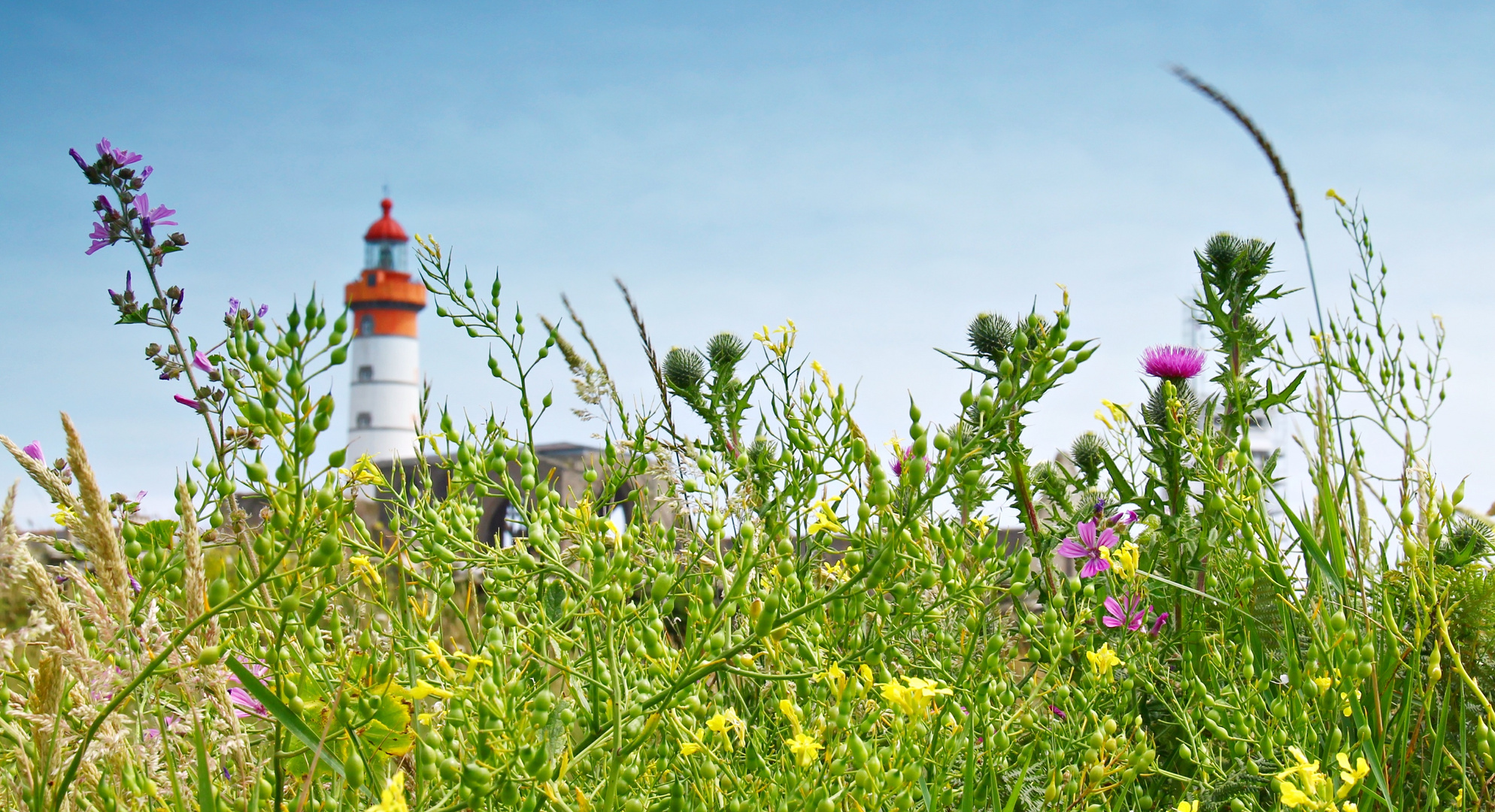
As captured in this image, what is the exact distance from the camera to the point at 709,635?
107cm

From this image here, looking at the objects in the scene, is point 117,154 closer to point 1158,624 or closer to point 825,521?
point 825,521

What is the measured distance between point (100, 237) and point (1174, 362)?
2.26 meters

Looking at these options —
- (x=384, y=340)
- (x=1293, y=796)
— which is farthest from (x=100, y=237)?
(x=384, y=340)

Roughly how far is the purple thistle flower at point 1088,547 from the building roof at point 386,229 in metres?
46.4

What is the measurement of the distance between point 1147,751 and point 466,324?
3.64 feet

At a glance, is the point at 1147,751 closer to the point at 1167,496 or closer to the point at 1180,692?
the point at 1180,692

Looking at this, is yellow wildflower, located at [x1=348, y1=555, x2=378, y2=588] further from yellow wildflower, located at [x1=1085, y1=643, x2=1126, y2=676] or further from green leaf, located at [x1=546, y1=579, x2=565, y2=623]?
yellow wildflower, located at [x1=1085, y1=643, x2=1126, y2=676]

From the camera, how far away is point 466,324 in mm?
1637

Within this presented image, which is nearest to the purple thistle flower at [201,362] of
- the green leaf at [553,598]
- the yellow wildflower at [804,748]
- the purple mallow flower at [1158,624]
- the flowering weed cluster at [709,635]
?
the flowering weed cluster at [709,635]

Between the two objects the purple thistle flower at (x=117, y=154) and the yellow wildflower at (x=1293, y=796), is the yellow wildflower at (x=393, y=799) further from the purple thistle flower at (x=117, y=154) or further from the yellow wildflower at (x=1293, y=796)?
the purple thistle flower at (x=117, y=154)

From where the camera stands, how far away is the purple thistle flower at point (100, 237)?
177cm

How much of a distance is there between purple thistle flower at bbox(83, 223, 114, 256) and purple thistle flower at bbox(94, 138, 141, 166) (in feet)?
0.37

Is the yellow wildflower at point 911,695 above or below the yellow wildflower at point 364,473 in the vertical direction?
below

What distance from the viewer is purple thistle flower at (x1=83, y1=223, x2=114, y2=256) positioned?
177 centimetres
